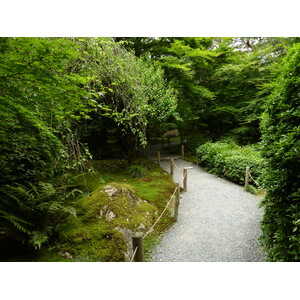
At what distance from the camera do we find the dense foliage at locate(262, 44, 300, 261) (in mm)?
2279

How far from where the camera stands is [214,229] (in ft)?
16.6

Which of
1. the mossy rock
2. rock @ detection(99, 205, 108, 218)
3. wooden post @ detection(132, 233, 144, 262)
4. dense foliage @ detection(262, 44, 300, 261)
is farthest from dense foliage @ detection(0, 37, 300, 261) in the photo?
wooden post @ detection(132, 233, 144, 262)

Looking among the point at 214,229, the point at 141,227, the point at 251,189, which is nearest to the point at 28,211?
the point at 141,227

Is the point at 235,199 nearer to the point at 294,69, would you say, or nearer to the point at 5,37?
the point at 294,69

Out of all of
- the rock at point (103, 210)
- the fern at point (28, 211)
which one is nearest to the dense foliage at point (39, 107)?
the fern at point (28, 211)

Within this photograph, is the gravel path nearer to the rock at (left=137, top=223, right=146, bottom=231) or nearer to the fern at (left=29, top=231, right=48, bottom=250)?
the rock at (left=137, top=223, right=146, bottom=231)

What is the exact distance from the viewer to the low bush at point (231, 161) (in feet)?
25.9

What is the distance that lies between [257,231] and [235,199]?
6.55 ft

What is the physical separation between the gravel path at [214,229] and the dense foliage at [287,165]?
1.36 m

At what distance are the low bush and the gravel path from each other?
0.69m

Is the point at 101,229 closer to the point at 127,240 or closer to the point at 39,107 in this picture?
the point at 127,240

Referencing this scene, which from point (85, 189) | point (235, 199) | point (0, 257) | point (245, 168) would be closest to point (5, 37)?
point (0, 257)

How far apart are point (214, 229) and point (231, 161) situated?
4.43 m
